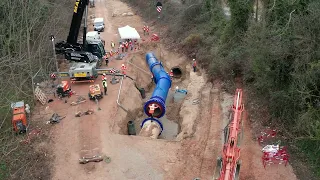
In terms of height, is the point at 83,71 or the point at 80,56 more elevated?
the point at 80,56

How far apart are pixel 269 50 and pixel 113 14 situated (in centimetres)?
3605

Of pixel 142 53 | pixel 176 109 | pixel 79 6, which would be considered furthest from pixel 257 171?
pixel 142 53

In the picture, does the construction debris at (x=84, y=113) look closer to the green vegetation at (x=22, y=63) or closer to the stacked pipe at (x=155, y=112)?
the green vegetation at (x=22, y=63)

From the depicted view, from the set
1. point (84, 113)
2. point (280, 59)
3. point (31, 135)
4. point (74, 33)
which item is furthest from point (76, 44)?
point (280, 59)

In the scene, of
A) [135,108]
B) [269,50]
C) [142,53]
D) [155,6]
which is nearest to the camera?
[269,50]

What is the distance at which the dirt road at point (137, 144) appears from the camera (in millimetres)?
19516

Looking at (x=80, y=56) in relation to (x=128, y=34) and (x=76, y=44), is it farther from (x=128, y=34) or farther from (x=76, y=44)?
(x=128, y=34)

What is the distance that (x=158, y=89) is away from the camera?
27.2 meters

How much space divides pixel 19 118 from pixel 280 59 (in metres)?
16.3

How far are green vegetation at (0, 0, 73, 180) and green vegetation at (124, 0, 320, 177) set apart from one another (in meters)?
14.0

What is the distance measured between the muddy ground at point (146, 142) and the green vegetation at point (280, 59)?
1984 millimetres

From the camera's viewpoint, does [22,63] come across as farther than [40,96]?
No

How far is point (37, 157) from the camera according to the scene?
67.9ft

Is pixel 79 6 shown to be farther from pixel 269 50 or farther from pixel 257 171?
pixel 257 171
